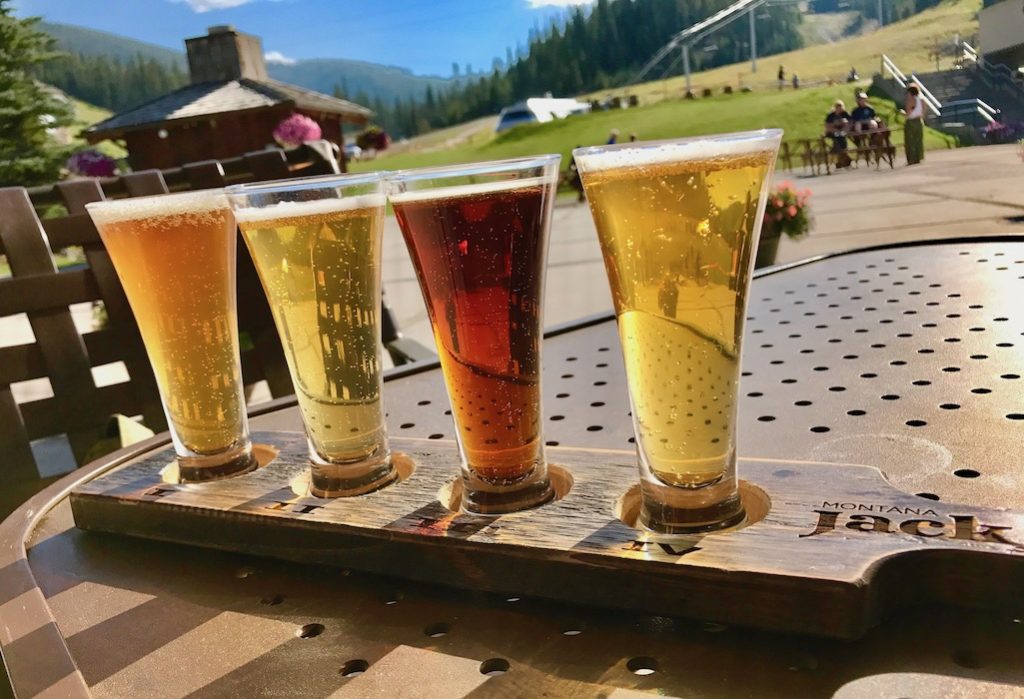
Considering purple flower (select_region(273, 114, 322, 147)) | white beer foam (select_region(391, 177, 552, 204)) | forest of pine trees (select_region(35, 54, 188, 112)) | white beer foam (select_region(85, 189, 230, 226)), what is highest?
forest of pine trees (select_region(35, 54, 188, 112))

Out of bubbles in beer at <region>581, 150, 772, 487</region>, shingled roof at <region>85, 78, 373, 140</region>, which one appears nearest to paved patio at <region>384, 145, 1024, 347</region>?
bubbles in beer at <region>581, 150, 772, 487</region>

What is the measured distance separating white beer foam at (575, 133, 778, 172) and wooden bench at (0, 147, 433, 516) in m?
0.89

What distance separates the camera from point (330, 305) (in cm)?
58

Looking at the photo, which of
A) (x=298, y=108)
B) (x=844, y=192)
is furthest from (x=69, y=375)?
(x=298, y=108)

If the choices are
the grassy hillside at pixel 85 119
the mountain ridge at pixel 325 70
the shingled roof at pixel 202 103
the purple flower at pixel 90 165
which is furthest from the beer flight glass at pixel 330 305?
the shingled roof at pixel 202 103

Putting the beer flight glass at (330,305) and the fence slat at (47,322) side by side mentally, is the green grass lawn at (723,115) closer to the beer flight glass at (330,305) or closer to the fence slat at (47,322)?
the fence slat at (47,322)

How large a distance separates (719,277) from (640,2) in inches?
107

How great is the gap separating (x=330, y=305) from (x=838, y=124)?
2.69 metres

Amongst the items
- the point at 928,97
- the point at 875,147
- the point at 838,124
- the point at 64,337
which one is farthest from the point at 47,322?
the point at 838,124

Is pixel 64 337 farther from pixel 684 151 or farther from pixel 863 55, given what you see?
pixel 863 55

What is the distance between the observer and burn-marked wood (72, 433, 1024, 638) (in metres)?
0.37

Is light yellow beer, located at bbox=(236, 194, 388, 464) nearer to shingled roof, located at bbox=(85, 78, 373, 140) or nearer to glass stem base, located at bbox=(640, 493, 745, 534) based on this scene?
glass stem base, located at bbox=(640, 493, 745, 534)

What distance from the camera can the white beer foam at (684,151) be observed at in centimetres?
40

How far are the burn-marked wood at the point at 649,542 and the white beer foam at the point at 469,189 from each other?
0.63 ft
